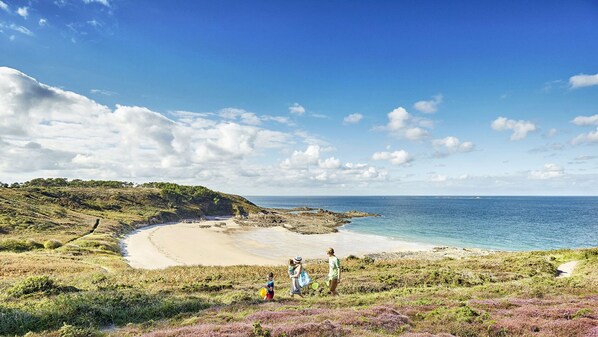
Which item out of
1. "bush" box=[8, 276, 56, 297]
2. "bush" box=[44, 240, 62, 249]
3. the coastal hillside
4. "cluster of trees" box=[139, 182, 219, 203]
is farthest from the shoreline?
"cluster of trees" box=[139, 182, 219, 203]

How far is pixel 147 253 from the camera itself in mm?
50750

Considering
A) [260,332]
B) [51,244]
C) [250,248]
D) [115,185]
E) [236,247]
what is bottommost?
[250,248]

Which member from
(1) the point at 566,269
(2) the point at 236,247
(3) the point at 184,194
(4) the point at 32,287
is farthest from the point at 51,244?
(3) the point at 184,194

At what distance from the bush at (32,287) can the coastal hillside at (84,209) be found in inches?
1310

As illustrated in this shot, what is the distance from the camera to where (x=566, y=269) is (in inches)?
1233

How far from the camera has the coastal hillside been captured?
2215 inches

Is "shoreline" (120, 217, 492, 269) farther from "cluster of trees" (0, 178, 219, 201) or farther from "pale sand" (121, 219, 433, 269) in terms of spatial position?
"cluster of trees" (0, 178, 219, 201)

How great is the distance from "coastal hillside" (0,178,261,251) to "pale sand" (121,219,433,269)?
10.9 meters

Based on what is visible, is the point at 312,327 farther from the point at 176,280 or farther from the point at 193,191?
the point at 193,191

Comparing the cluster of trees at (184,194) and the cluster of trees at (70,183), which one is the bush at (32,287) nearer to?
the cluster of trees at (184,194)

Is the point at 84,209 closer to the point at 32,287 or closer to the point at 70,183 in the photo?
the point at 70,183

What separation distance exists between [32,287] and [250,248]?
4602 cm

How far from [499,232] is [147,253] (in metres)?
84.7

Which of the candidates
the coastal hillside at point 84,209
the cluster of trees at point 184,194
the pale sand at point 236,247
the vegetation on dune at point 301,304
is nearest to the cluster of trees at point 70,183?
the coastal hillside at point 84,209
